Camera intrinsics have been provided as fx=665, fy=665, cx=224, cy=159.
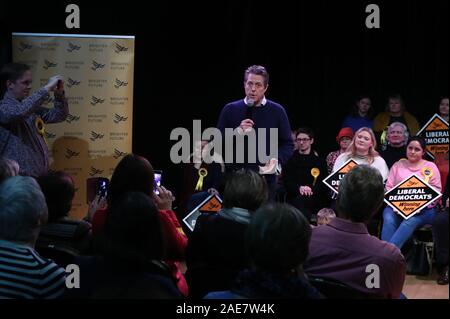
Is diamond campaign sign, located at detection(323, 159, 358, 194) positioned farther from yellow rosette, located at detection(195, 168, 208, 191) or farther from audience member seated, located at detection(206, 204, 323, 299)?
audience member seated, located at detection(206, 204, 323, 299)

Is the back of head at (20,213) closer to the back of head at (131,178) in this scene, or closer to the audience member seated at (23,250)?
the audience member seated at (23,250)

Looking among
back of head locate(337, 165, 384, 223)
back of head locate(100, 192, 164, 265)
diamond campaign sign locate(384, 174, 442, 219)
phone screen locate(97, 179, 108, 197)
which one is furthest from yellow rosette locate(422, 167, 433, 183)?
back of head locate(100, 192, 164, 265)

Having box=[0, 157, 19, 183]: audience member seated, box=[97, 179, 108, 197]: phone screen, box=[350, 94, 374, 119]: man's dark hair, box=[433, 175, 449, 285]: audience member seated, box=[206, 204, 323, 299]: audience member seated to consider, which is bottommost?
box=[433, 175, 449, 285]: audience member seated

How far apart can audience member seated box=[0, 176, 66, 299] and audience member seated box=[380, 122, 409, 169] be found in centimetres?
422

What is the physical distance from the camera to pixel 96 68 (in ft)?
21.6

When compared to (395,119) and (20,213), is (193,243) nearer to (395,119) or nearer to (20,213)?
(20,213)

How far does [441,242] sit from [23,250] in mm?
3697

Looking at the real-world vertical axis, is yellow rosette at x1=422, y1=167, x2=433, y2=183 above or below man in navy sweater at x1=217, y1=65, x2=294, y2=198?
below

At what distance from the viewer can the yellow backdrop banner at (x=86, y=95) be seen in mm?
6457

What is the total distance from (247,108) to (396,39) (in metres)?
2.94

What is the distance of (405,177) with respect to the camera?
19.1ft

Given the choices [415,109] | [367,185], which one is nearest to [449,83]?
[415,109]

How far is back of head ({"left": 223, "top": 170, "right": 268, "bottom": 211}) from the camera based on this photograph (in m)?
2.93
